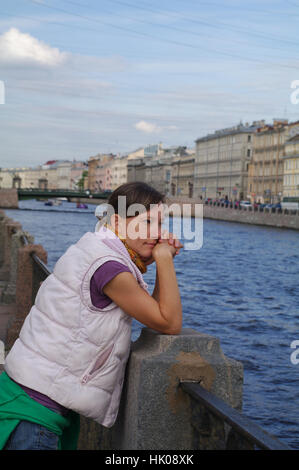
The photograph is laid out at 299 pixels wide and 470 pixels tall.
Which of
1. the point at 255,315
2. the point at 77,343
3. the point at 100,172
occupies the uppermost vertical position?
the point at 100,172

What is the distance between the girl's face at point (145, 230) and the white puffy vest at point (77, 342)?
5.0 inches

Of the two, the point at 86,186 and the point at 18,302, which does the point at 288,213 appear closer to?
the point at 18,302

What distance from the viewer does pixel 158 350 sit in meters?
1.87

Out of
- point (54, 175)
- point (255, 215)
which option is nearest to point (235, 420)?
point (255, 215)

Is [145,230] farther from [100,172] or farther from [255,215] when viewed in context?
[100,172]

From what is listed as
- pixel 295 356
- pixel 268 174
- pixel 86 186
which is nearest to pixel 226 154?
pixel 268 174

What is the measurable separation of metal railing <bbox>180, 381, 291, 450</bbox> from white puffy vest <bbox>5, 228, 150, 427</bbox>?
0.20 metres

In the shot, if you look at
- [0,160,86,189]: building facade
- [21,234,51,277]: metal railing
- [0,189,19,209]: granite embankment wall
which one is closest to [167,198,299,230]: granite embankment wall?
[0,189,19,209]: granite embankment wall

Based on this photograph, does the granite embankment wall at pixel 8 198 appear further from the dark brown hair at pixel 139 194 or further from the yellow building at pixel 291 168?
the dark brown hair at pixel 139 194

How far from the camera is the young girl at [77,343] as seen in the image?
1.76 meters

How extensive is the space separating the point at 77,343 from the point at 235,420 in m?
0.43

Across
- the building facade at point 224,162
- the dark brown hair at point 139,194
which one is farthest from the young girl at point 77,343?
the building facade at point 224,162

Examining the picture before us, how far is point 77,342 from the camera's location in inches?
70.4
